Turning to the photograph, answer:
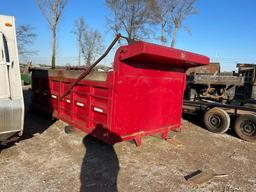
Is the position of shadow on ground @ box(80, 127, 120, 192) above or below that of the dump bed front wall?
below

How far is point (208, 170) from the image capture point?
3750 millimetres

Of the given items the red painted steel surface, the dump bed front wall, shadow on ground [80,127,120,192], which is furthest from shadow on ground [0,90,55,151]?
the dump bed front wall

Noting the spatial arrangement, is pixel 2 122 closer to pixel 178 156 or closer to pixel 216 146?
pixel 178 156

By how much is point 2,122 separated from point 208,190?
3201 mm

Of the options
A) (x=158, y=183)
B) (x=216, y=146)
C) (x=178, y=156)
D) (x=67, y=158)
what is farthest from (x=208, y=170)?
(x=67, y=158)

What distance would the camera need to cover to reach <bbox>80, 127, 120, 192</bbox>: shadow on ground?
3084 millimetres

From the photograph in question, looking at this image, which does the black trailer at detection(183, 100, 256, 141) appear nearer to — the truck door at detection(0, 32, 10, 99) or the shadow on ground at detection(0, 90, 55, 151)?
the shadow on ground at detection(0, 90, 55, 151)

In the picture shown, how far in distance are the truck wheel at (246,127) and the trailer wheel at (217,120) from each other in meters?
0.26

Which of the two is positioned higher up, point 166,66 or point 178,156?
point 166,66

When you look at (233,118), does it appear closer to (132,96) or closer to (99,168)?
(132,96)

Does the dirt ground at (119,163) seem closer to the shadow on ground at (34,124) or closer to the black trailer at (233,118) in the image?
the shadow on ground at (34,124)

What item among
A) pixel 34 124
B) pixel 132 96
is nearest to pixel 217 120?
pixel 132 96

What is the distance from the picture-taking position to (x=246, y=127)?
5.48 metres

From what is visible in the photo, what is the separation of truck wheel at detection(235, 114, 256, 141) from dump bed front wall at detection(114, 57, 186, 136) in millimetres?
1706
